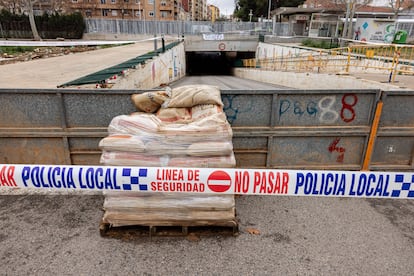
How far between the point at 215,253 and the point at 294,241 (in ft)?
3.16

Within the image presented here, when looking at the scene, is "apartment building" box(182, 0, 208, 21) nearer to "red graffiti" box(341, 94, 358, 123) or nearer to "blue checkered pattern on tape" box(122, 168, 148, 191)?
"red graffiti" box(341, 94, 358, 123)

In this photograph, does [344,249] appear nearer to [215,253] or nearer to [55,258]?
[215,253]

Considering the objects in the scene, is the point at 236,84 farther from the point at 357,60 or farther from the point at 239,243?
the point at 239,243

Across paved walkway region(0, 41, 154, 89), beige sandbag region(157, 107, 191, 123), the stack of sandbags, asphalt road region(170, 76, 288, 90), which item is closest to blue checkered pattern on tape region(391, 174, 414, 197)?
the stack of sandbags

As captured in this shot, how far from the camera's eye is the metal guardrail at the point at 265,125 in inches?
167

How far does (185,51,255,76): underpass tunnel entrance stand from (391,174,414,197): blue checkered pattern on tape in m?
36.1

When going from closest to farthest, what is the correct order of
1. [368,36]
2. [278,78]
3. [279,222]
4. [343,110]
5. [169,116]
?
→ 1. [279,222]
2. [169,116]
3. [343,110]
4. [278,78]
5. [368,36]

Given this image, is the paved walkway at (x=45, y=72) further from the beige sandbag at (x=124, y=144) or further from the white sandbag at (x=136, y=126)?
the beige sandbag at (x=124, y=144)

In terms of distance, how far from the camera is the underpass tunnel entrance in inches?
1535

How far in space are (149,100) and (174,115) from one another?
473 mm

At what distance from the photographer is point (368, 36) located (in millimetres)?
24266

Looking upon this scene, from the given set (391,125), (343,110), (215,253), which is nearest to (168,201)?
(215,253)

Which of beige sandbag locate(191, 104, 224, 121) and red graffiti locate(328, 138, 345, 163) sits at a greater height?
beige sandbag locate(191, 104, 224, 121)

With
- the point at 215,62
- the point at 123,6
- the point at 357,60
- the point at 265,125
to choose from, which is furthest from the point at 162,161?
the point at 123,6
